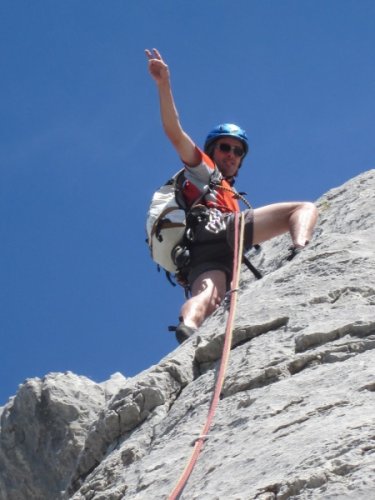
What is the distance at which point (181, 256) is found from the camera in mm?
9758

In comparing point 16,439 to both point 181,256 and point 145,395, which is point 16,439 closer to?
point 181,256

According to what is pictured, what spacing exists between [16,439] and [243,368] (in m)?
3.77

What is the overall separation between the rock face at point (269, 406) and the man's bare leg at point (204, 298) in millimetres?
451

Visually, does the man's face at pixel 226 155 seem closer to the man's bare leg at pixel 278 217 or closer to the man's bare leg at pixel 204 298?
the man's bare leg at pixel 278 217

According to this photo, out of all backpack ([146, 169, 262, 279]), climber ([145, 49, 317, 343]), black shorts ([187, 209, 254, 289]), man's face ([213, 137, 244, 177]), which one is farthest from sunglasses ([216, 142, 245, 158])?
black shorts ([187, 209, 254, 289])

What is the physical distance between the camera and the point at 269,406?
6.04 meters

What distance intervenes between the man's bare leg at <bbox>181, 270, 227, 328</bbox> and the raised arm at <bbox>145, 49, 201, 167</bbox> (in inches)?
39.6

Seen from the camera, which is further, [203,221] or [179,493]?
[203,221]

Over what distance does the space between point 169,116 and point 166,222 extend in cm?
94

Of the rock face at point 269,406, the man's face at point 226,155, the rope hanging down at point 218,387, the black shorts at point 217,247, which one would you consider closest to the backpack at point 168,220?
the black shorts at point 217,247

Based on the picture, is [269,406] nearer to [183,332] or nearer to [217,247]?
[183,332]

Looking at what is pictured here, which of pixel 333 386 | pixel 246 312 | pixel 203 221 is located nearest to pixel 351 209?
pixel 203 221

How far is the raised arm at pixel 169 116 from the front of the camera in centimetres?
925

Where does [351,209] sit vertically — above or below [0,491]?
above
